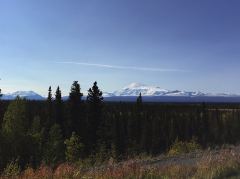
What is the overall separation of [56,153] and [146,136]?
172ft

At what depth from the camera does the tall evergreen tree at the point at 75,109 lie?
69.0 meters

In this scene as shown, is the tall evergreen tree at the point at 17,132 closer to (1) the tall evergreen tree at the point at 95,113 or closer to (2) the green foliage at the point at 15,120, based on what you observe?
(2) the green foliage at the point at 15,120

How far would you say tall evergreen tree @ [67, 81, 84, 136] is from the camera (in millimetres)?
69000

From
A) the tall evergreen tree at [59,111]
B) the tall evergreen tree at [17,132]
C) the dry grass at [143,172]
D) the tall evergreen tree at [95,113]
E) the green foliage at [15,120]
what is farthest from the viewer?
the tall evergreen tree at [59,111]

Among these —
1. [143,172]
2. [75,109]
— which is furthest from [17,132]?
[143,172]

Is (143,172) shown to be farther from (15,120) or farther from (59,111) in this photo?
(59,111)

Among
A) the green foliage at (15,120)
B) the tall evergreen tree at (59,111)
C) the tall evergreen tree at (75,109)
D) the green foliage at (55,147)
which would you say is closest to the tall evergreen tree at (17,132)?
the green foliage at (15,120)

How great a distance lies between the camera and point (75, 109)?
69625mm

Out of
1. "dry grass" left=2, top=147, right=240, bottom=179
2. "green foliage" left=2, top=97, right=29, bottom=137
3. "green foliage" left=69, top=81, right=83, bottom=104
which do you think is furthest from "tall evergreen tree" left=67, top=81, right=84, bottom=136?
"dry grass" left=2, top=147, right=240, bottom=179

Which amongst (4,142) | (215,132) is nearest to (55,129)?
(4,142)

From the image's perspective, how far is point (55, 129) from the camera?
6662 cm

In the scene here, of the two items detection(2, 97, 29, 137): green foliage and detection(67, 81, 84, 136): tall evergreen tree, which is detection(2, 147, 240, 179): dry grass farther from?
detection(67, 81, 84, 136): tall evergreen tree

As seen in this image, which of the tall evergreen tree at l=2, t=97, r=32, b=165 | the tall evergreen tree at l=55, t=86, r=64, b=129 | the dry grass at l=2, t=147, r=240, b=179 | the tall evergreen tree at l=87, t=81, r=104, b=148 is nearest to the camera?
the dry grass at l=2, t=147, r=240, b=179

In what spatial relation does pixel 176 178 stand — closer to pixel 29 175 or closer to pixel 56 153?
pixel 29 175
